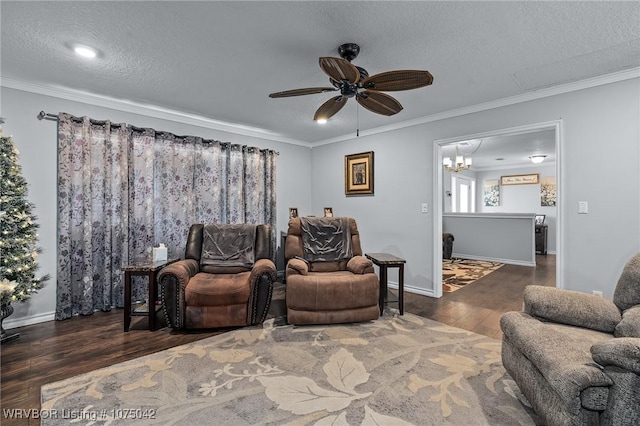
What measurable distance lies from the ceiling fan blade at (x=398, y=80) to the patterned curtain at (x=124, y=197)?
2919 millimetres

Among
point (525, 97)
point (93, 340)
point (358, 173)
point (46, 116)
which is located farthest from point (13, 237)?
point (525, 97)

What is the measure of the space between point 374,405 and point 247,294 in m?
1.63

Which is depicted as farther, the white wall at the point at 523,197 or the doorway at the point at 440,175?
the white wall at the point at 523,197

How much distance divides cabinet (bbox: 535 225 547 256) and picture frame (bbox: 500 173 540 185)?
5.61ft

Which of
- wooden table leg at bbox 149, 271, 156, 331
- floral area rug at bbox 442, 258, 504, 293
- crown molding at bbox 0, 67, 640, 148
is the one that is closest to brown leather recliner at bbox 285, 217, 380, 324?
wooden table leg at bbox 149, 271, 156, 331

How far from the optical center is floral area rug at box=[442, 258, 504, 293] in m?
4.85

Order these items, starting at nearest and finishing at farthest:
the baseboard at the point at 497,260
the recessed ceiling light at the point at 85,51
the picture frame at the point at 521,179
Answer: the recessed ceiling light at the point at 85,51, the baseboard at the point at 497,260, the picture frame at the point at 521,179

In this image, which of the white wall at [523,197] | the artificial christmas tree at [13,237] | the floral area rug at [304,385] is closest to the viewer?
the floral area rug at [304,385]

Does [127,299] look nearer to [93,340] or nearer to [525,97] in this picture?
[93,340]

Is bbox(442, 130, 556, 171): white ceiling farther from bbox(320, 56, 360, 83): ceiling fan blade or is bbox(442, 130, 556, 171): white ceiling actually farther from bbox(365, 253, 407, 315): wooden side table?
bbox(320, 56, 360, 83): ceiling fan blade

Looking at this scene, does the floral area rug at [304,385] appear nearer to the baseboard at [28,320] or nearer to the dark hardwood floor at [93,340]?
the dark hardwood floor at [93,340]

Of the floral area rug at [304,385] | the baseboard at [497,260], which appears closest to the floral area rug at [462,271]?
the baseboard at [497,260]

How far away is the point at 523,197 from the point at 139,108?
985cm

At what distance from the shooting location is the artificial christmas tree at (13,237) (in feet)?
8.59
